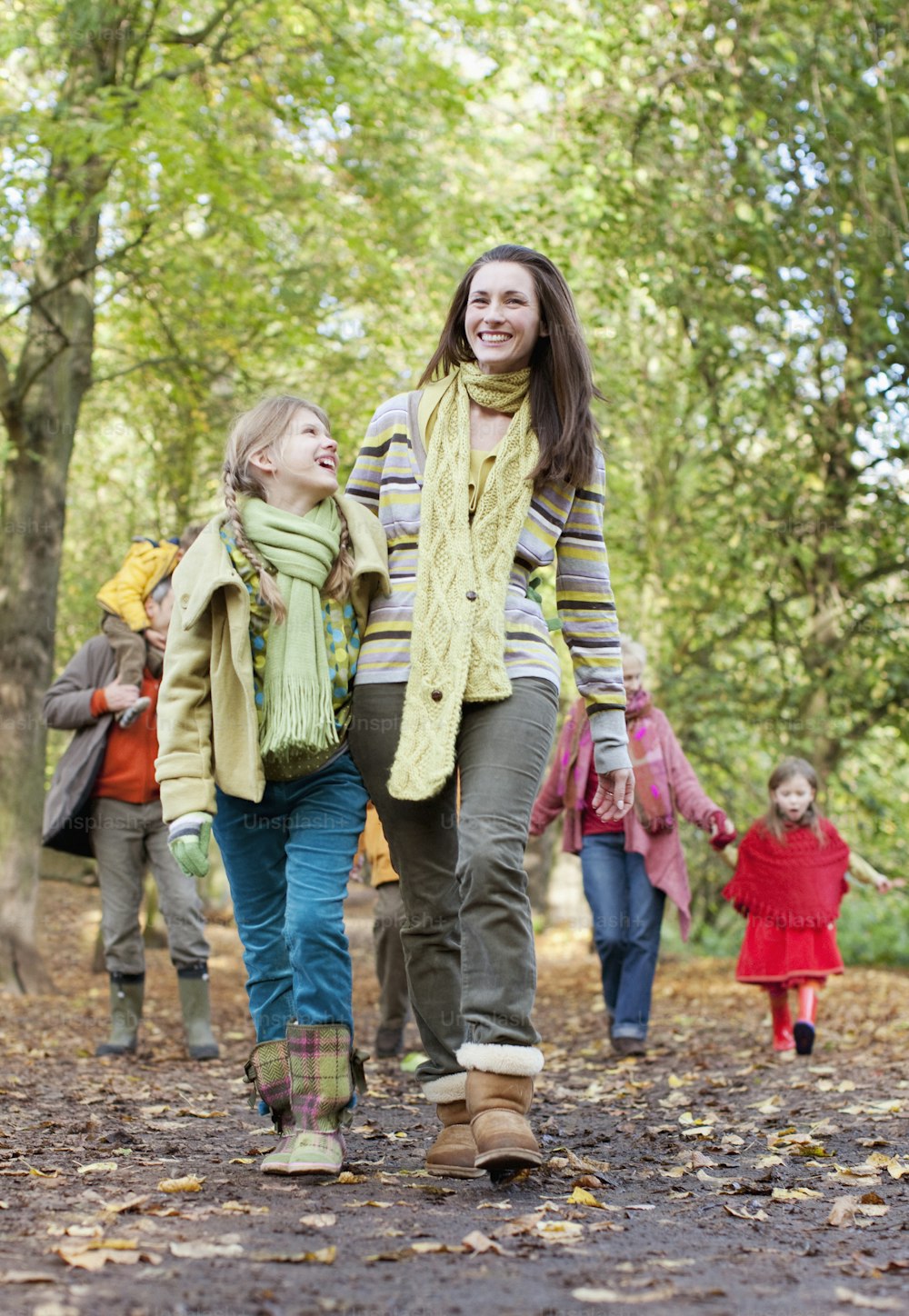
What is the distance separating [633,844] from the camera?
8070 millimetres

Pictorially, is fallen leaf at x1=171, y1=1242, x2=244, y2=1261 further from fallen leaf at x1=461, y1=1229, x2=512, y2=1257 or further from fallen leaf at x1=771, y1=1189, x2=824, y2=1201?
fallen leaf at x1=771, y1=1189, x2=824, y2=1201

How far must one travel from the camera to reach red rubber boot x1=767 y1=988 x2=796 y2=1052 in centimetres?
812

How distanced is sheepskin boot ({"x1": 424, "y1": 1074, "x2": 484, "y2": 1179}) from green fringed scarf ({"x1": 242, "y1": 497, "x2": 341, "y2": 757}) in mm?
1000

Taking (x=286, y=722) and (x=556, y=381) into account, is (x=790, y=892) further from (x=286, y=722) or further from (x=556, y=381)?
(x=286, y=722)

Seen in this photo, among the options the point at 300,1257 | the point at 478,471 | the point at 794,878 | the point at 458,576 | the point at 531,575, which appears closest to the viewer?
the point at 300,1257

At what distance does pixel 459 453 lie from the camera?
4.23 meters

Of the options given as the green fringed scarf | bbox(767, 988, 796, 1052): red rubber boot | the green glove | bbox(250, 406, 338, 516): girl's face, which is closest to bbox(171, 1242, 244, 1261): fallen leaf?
the green glove

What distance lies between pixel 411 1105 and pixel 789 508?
7.58 meters

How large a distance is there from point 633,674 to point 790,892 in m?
1.46

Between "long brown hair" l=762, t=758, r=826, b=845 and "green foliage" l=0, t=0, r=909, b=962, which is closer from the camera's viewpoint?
"long brown hair" l=762, t=758, r=826, b=845

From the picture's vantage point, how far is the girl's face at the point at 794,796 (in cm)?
823

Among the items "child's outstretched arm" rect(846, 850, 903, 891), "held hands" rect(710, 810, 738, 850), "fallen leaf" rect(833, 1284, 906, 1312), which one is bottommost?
"fallen leaf" rect(833, 1284, 906, 1312)

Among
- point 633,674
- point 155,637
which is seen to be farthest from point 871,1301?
point 155,637

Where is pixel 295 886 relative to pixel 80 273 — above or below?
below
